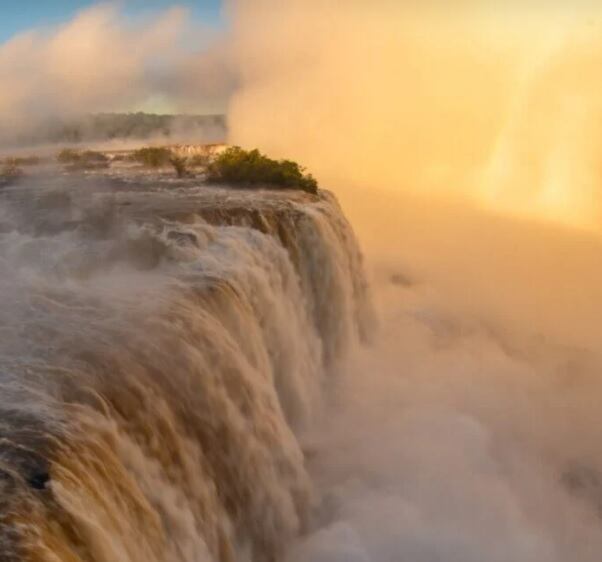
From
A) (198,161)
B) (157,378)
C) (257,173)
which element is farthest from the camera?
(198,161)

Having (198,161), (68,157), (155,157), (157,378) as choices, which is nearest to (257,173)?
(198,161)

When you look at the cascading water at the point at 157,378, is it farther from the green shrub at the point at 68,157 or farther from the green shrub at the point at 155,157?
the green shrub at the point at 68,157

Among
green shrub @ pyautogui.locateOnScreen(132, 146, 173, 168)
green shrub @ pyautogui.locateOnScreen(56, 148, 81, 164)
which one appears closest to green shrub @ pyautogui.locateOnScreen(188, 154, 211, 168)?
green shrub @ pyautogui.locateOnScreen(132, 146, 173, 168)

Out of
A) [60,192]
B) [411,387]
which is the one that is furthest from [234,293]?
[60,192]

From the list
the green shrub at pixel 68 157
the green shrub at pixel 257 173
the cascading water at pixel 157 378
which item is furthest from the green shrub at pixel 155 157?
the cascading water at pixel 157 378

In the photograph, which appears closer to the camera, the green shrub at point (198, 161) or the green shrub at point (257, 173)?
the green shrub at point (257, 173)

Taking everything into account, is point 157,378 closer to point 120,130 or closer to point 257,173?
point 257,173
